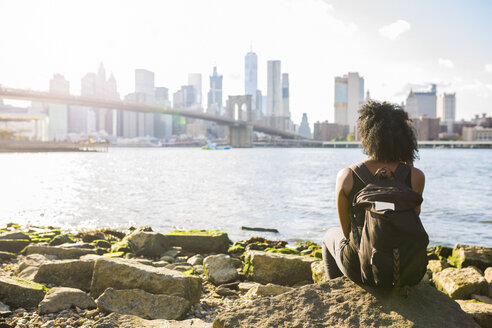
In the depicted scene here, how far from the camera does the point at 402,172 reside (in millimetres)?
2031

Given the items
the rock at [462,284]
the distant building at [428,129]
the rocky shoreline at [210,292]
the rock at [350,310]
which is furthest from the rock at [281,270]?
the distant building at [428,129]

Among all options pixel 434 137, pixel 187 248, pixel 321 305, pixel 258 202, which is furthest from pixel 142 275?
pixel 434 137

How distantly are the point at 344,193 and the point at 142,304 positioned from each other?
1658mm

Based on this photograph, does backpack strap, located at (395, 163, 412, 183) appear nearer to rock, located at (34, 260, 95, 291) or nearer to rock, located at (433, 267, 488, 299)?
rock, located at (433, 267, 488, 299)

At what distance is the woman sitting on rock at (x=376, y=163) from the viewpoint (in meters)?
2.05

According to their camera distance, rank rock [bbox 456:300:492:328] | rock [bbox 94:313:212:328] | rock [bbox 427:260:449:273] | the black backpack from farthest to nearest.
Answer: rock [bbox 427:260:449:273], rock [bbox 456:300:492:328], rock [bbox 94:313:212:328], the black backpack

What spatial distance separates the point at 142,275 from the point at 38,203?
38.1 ft

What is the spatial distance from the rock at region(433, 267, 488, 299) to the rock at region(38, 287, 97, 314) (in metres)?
2.64

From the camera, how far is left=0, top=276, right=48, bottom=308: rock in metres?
3.15

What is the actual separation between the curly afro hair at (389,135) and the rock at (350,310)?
0.61 meters

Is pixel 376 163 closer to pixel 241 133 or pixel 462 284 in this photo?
pixel 462 284

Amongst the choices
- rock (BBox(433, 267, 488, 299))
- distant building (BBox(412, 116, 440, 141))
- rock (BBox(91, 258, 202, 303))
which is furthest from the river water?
distant building (BBox(412, 116, 440, 141))

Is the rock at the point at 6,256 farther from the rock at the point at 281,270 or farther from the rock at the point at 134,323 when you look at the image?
the rock at the point at 134,323

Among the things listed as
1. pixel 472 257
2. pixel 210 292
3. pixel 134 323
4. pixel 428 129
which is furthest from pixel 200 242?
pixel 428 129
